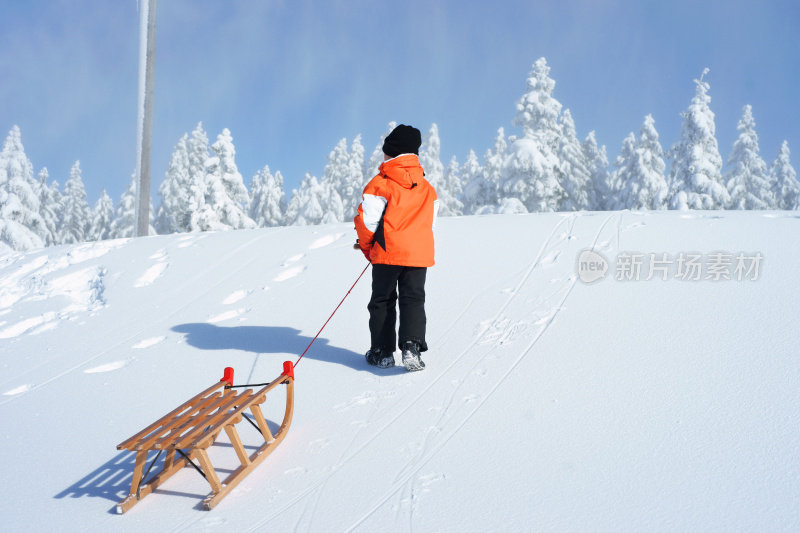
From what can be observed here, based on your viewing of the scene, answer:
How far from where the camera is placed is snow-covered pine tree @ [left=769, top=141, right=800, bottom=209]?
38969 millimetres

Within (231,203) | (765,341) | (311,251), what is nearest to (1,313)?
(311,251)

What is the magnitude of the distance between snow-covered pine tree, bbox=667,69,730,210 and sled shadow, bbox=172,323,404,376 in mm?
26443

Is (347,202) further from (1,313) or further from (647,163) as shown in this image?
(1,313)

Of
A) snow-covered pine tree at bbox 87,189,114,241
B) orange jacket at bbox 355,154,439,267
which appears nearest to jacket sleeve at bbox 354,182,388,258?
orange jacket at bbox 355,154,439,267

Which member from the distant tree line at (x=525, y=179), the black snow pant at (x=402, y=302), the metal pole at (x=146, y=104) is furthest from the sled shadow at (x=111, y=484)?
the distant tree line at (x=525, y=179)

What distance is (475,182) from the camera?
33219 mm

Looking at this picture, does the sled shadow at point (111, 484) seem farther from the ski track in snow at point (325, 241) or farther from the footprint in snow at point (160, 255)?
the footprint in snow at point (160, 255)

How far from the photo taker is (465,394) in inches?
151

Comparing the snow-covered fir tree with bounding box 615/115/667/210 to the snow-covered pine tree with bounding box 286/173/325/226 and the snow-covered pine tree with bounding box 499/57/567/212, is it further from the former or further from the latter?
the snow-covered pine tree with bounding box 286/173/325/226

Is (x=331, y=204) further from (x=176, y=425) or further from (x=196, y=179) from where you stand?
(x=176, y=425)

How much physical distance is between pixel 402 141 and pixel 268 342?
8.36 ft

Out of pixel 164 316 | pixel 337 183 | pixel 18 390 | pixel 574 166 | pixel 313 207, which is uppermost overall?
pixel 574 166

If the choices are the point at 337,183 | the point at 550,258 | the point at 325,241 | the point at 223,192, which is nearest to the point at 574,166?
the point at 337,183

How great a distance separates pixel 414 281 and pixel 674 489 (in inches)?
93.5
